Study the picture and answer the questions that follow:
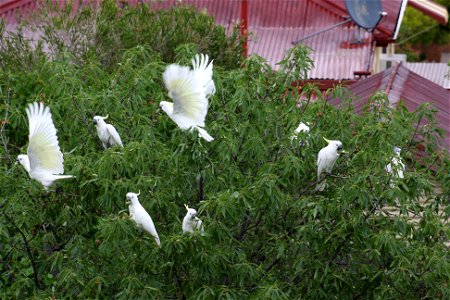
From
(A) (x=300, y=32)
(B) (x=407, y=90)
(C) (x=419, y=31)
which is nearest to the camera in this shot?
(B) (x=407, y=90)

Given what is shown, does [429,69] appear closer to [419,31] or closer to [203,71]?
[419,31]

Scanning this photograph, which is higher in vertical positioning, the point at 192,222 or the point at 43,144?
the point at 43,144

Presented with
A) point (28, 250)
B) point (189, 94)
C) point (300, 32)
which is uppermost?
point (189, 94)

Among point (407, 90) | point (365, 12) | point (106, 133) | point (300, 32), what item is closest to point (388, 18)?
point (300, 32)

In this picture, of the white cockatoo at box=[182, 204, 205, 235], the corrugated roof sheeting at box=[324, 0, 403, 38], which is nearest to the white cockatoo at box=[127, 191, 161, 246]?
the white cockatoo at box=[182, 204, 205, 235]

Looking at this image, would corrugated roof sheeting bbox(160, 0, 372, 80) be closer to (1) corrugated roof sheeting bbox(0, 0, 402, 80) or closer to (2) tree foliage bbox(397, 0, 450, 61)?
(1) corrugated roof sheeting bbox(0, 0, 402, 80)

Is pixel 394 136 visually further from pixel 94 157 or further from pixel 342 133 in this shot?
pixel 94 157

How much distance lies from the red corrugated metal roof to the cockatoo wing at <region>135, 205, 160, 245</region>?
5.86m

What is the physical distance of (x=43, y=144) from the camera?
863 cm

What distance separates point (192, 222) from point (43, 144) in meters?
1.20

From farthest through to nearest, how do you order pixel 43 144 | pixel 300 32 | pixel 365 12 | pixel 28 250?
pixel 300 32 < pixel 365 12 < pixel 28 250 < pixel 43 144

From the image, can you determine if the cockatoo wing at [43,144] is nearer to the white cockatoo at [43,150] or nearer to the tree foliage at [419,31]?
the white cockatoo at [43,150]

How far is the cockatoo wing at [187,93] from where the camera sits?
8453 mm

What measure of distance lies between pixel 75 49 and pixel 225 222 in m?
8.93
